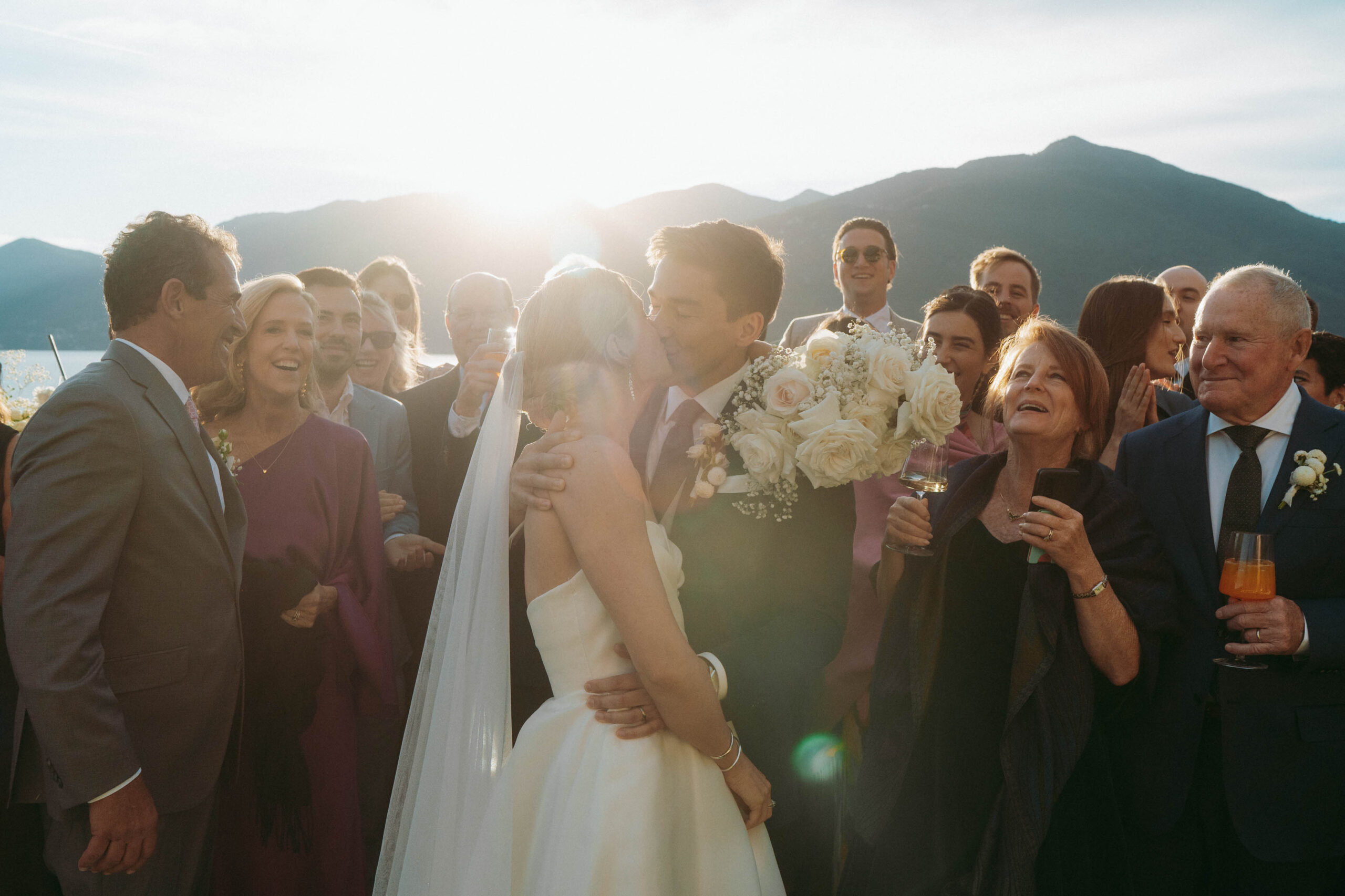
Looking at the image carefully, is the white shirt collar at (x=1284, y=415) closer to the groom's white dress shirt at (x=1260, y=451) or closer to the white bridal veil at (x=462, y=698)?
A: the groom's white dress shirt at (x=1260, y=451)

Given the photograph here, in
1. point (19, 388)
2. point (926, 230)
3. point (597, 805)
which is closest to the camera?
point (597, 805)

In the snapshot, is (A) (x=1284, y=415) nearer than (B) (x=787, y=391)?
No

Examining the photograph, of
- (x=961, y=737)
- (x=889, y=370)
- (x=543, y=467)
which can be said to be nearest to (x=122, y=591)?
(x=543, y=467)

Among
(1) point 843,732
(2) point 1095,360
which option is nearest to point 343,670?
(1) point 843,732

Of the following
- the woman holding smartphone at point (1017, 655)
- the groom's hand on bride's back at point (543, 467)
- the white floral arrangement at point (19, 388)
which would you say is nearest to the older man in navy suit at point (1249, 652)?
the woman holding smartphone at point (1017, 655)

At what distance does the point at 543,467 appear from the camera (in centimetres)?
209

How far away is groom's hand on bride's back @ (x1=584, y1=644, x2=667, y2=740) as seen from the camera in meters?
2.07

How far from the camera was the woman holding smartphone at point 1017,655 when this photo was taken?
2.54 metres

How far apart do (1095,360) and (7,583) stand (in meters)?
3.63

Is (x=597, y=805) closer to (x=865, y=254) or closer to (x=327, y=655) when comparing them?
(x=327, y=655)

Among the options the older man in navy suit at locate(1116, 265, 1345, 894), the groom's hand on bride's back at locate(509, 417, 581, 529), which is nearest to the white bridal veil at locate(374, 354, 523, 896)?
the groom's hand on bride's back at locate(509, 417, 581, 529)

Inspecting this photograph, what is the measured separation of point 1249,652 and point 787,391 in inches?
69.3

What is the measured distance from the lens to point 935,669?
111 inches

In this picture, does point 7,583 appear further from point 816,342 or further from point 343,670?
point 816,342
